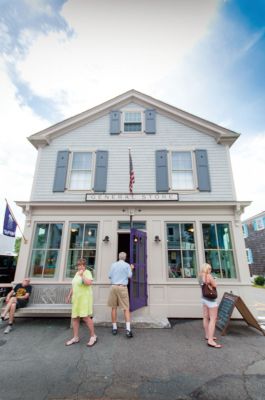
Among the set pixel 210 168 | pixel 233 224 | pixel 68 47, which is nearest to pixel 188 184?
pixel 210 168

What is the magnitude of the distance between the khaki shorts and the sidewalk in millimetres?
696

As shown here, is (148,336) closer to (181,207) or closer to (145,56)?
(181,207)

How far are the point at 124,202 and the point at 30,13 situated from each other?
9.83 meters

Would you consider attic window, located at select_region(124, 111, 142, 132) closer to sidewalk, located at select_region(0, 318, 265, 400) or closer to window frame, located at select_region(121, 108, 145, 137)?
window frame, located at select_region(121, 108, 145, 137)

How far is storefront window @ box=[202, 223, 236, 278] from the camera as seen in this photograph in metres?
5.87

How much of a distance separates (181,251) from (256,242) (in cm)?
1445

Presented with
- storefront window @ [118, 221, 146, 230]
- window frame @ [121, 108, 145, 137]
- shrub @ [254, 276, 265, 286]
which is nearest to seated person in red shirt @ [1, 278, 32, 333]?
storefront window @ [118, 221, 146, 230]

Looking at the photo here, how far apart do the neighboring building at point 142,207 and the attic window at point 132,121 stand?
1.8 inches

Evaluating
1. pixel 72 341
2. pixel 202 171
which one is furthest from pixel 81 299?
pixel 202 171

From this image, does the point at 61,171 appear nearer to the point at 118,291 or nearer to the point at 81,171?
the point at 81,171

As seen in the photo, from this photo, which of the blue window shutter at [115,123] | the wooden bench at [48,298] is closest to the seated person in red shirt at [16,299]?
the wooden bench at [48,298]

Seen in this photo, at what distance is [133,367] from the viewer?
9.29ft

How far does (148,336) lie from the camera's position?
161 inches

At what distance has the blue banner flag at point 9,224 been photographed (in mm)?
5916
